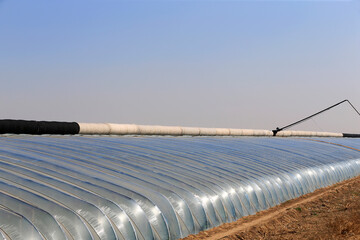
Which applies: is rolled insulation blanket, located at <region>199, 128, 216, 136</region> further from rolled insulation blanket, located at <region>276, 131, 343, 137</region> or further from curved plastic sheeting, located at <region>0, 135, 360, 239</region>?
→ curved plastic sheeting, located at <region>0, 135, 360, 239</region>

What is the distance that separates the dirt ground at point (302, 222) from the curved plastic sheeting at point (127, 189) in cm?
46

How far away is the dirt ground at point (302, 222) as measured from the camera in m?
15.5

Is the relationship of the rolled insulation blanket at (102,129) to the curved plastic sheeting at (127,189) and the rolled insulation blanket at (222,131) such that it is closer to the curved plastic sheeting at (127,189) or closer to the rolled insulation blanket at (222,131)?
the rolled insulation blanket at (222,131)

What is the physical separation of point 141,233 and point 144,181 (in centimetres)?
354

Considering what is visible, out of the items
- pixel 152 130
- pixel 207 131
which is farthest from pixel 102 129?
pixel 207 131

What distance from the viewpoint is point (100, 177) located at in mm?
14453

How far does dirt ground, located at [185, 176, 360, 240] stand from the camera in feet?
50.7

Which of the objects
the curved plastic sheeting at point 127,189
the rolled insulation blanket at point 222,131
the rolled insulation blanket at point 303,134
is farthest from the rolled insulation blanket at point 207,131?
the curved plastic sheeting at point 127,189

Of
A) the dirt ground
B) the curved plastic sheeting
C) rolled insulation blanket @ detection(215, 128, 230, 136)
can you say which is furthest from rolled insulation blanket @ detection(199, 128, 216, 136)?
the dirt ground

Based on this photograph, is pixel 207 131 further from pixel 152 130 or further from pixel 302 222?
pixel 302 222

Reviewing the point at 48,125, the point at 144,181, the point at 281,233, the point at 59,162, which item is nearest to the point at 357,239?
the point at 281,233

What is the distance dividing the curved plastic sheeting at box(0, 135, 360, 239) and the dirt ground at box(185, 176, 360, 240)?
461 millimetres

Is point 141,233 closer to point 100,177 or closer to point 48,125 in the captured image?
point 100,177

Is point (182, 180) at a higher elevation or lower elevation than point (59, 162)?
lower
